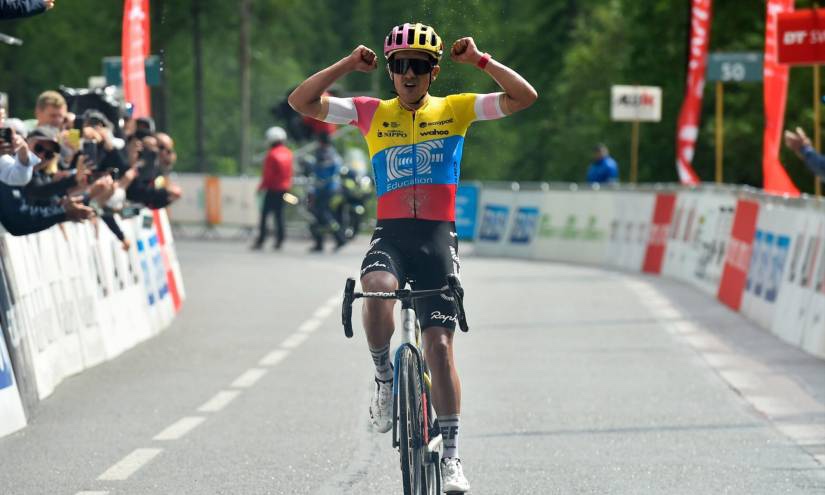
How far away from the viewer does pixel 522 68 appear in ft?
252

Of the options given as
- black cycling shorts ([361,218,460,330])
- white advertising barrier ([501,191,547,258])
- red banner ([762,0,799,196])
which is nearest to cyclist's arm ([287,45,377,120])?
black cycling shorts ([361,218,460,330])

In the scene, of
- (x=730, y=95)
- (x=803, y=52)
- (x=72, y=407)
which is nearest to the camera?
(x=72, y=407)

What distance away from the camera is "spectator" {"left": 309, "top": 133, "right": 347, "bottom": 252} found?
112 ft

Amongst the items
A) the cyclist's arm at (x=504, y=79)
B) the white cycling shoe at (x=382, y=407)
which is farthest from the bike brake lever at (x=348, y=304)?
the cyclist's arm at (x=504, y=79)

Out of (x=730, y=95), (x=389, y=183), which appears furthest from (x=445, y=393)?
(x=730, y=95)

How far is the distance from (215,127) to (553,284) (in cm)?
6939

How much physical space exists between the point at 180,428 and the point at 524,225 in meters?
22.6

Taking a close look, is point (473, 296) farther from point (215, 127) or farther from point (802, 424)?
point (215, 127)

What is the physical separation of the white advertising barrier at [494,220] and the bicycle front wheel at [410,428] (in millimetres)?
26265

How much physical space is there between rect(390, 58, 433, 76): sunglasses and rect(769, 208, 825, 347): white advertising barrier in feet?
27.5

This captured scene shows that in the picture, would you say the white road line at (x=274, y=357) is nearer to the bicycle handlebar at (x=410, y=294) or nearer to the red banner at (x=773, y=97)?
the bicycle handlebar at (x=410, y=294)

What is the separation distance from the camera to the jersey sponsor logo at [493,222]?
112 feet

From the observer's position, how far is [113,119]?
54.9 ft

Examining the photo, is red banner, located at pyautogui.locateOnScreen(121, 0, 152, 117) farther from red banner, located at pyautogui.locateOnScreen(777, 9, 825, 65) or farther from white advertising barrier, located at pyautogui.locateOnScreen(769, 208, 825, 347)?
red banner, located at pyautogui.locateOnScreen(777, 9, 825, 65)
